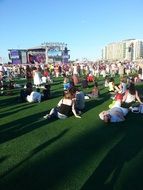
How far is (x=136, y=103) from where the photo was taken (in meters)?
13.7

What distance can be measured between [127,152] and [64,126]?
299cm

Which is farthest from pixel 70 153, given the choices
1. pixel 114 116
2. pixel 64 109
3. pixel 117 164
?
pixel 64 109

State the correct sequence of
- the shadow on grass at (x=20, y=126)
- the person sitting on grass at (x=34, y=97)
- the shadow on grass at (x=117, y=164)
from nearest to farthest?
the shadow on grass at (x=117, y=164) → the shadow on grass at (x=20, y=126) → the person sitting on grass at (x=34, y=97)

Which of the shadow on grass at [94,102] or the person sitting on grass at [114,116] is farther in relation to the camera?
the shadow on grass at [94,102]

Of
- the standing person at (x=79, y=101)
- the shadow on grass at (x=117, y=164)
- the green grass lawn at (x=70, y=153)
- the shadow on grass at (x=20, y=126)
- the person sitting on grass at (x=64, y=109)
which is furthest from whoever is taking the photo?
the standing person at (x=79, y=101)

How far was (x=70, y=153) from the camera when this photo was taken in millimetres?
7176

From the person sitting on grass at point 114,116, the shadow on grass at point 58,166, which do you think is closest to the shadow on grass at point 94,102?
the person sitting on grass at point 114,116

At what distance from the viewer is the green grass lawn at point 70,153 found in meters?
5.68

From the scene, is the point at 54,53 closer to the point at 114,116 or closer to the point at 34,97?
the point at 34,97

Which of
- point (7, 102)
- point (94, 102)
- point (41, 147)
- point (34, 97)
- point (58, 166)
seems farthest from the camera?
point (7, 102)

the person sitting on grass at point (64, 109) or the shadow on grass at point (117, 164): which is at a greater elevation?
the person sitting on grass at point (64, 109)

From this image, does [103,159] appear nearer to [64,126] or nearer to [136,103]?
[64,126]

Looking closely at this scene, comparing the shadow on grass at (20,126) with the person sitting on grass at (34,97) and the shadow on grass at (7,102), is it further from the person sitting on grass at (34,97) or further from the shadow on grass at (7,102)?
the person sitting on grass at (34,97)

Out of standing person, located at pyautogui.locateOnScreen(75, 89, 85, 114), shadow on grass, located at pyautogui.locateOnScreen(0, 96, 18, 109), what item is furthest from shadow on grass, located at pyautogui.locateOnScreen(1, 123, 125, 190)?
shadow on grass, located at pyautogui.locateOnScreen(0, 96, 18, 109)
